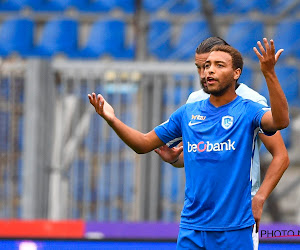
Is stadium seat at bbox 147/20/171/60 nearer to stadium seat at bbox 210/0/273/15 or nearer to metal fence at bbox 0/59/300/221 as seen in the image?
stadium seat at bbox 210/0/273/15

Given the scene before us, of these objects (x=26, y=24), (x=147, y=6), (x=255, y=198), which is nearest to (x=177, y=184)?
(x=255, y=198)

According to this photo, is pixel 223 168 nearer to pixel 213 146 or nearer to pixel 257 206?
pixel 213 146

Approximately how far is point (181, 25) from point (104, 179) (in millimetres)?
5187

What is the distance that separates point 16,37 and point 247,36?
379cm

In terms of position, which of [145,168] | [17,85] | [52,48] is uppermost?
[52,48]

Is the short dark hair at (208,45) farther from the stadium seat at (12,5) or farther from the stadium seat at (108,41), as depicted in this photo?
the stadium seat at (12,5)

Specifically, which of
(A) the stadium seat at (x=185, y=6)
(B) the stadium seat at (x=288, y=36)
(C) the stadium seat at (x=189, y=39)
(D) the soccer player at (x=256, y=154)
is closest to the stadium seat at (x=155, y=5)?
(A) the stadium seat at (x=185, y=6)

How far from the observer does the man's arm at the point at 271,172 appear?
3343 mm

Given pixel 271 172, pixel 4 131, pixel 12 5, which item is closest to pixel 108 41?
pixel 12 5

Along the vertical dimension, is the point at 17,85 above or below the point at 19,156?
above

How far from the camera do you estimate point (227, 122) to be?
3270 millimetres

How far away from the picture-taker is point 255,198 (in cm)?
335

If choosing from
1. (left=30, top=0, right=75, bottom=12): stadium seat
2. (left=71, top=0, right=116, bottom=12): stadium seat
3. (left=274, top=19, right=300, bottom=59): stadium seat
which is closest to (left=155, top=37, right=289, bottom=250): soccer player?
(left=274, top=19, right=300, bottom=59): stadium seat

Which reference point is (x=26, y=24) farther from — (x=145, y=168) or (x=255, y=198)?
(x=255, y=198)
